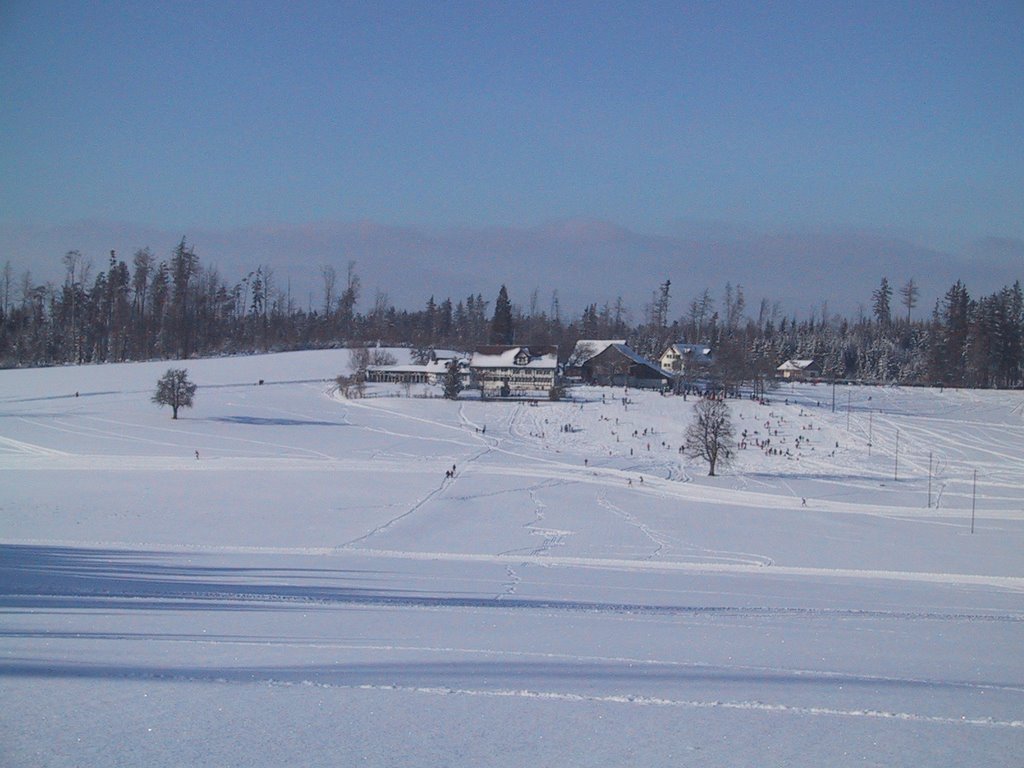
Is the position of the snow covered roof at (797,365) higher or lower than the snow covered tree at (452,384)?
higher

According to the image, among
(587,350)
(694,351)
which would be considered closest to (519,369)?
(587,350)

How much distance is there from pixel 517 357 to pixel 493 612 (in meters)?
77.2

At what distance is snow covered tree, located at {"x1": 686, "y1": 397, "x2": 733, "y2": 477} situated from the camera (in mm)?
51903

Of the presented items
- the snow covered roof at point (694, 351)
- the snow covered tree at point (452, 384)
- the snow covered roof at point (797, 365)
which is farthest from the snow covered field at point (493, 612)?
the snow covered roof at point (797, 365)

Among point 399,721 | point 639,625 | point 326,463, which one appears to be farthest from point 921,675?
point 326,463

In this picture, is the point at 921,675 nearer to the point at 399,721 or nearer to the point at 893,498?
the point at 399,721

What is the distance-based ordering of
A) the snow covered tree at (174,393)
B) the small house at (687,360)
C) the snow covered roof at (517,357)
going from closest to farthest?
the snow covered tree at (174,393), the snow covered roof at (517,357), the small house at (687,360)

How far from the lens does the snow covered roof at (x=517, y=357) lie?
9188 centimetres

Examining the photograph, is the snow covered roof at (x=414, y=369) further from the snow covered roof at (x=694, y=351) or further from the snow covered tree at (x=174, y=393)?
the snow covered roof at (x=694, y=351)

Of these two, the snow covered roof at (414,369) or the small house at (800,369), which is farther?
the small house at (800,369)

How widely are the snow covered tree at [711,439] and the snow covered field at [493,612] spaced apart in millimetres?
2766

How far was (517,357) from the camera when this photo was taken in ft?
303

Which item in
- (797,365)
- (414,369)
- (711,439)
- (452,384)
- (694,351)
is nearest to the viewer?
(711,439)

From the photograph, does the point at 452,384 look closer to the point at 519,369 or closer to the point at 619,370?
the point at 519,369
